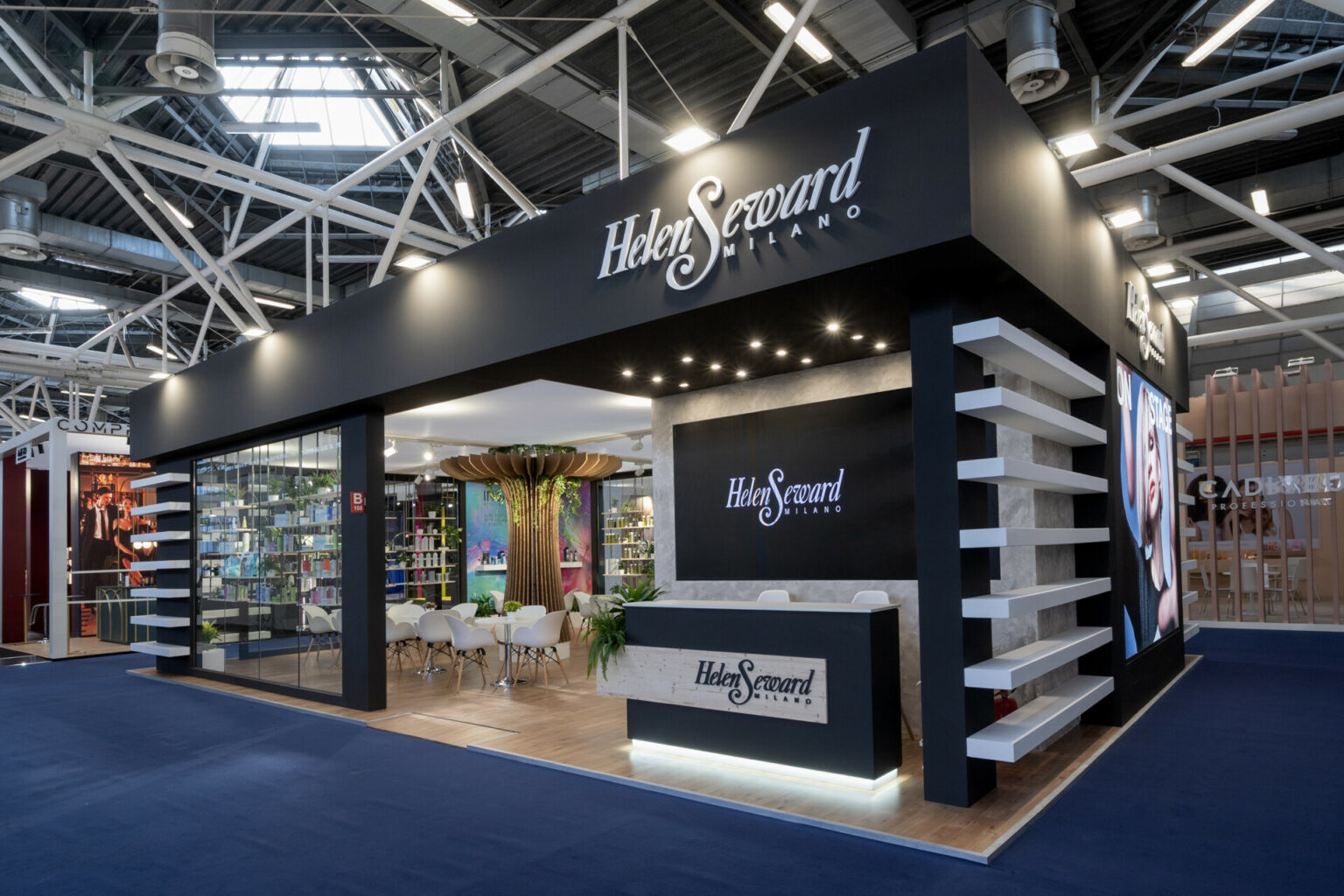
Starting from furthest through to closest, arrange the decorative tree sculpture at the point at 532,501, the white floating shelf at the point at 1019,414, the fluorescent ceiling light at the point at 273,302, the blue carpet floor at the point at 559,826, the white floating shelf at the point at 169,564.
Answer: the fluorescent ceiling light at the point at 273,302 → the decorative tree sculpture at the point at 532,501 → the white floating shelf at the point at 169,564 → the white floating shelf at the point at 1019,414 → the blue carpet floor at the point at 559,826

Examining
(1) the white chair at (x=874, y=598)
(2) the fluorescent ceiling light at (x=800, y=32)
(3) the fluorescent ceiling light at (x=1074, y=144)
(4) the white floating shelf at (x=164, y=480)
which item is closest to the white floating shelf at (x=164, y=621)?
(4) the white floating shelf at (x=164, y=480)

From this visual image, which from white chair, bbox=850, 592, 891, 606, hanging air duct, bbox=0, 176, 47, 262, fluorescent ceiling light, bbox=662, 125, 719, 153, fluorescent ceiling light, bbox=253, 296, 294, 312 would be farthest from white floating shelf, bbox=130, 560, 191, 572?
white chair, bbox=850, 592, 891, 606

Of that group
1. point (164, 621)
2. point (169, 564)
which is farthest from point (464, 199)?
point (164, 621)

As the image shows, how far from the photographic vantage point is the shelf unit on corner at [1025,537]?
13.5 ft

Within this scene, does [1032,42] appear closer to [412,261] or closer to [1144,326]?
[1144,326]

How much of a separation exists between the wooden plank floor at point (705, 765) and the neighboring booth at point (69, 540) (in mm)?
6960

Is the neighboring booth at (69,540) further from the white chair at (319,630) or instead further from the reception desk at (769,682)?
the reception desk at (769,682)

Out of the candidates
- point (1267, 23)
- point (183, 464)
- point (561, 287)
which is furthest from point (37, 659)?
point (1267, 23)

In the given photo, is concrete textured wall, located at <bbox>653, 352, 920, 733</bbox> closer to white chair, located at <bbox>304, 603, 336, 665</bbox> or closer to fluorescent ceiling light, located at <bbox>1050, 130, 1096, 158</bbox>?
fluorescent ceiling light, located at <bbox>1050, 130, 1096, 158</bbox>

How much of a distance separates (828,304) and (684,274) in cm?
86

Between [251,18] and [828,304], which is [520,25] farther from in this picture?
[828,304]

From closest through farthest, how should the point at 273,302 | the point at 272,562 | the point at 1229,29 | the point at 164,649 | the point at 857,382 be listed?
the point at 1229,29
the point at 857,382
the point at 272,562
the point at 164,649
the point at 273,302

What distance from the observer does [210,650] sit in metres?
10.1

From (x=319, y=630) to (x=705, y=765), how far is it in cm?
468
